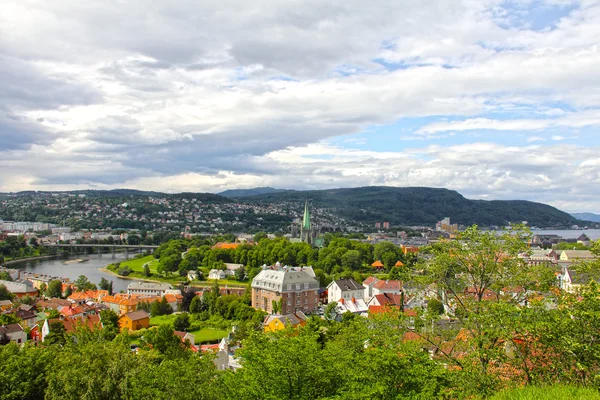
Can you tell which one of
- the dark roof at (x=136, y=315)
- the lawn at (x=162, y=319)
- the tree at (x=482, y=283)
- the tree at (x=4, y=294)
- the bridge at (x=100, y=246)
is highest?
the tree at (x=482, y=283)

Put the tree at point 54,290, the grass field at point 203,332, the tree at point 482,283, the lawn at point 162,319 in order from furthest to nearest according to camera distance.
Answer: the tree at point 54,290
the lawn at point 162,319
the grass field at point 203,332
the tree at point 482,283

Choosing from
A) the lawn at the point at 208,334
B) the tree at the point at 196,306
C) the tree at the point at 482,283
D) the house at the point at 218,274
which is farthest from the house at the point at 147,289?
the tree at the point at 482,283

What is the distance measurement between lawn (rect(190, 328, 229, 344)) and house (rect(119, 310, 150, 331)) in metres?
3.23

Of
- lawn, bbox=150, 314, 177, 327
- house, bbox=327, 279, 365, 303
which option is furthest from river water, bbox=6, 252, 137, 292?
house, bbox=327, 279, 365, 303

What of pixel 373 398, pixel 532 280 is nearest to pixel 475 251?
pixel 532 280

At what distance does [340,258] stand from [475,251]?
41639 mm

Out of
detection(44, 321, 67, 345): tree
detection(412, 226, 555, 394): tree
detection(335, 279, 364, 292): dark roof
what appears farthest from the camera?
detection(335, 279, 364, 292): dark roof

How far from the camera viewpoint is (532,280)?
7.59 metres

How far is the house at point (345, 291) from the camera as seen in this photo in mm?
33969

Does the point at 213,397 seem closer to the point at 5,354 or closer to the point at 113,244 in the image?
the point at 5,354

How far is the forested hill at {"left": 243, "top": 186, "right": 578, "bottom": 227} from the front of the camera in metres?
168

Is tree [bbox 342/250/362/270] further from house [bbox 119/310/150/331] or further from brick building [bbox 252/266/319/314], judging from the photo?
house [bbox 119/310/150/331]

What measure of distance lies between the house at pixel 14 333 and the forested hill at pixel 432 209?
14155 cm

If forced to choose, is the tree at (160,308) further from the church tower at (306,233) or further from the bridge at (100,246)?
the bridge at (100,246)
